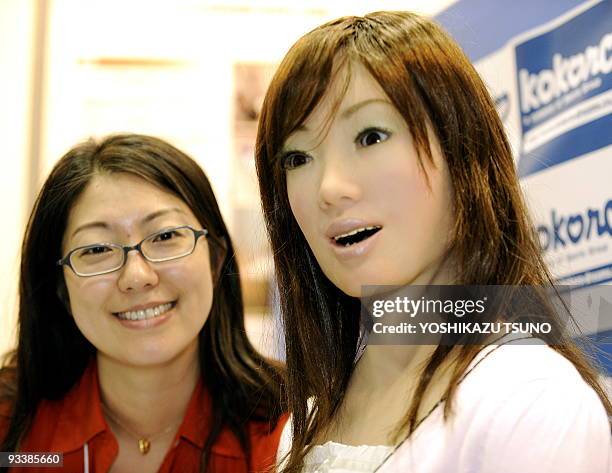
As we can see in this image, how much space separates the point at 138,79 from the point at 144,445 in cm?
109

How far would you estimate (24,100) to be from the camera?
221 centimetres

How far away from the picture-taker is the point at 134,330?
139 cm

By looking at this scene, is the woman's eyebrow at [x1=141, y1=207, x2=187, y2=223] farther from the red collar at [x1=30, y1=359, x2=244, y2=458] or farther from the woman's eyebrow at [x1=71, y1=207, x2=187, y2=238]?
the red collar at [x1=30, y1=359, x2=244, y2=458]

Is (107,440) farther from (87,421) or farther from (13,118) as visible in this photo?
(13,118)

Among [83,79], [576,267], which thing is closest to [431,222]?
[576,267]

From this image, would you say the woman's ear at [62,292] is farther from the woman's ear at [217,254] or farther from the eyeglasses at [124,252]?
the woman's ear at [217,254]

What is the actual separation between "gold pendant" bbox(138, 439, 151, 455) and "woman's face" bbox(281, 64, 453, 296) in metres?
0.67

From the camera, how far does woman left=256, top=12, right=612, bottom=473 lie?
0.78m

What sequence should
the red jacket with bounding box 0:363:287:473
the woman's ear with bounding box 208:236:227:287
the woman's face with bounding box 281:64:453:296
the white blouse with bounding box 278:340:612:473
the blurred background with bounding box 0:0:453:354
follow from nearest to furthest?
the white blouse with bounding box 278:340:612:473 → the woman's face with bounding box 281:64:453:296 → the red jacket with bounding box 0:363:287:473 → the woman's ear with bounding box 208:236:227:287 → the blurred background with bounding box 0:0:453:354

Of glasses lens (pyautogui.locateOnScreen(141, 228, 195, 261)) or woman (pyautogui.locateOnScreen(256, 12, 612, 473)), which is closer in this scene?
woman (pyautogui.locateOnScreen(256, 12, 612, 473))

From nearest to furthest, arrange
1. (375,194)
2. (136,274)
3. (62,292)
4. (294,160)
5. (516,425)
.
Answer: (516,425) < (375,194) < (294,160) < (136,274) < (62,292)

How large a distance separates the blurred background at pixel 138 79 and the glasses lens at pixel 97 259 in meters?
0.79

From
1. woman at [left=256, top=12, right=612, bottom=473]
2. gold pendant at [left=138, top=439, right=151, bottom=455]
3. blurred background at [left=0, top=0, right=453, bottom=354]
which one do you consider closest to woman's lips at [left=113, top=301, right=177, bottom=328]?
gold pendant at [left=138, top=439, right=151, bottom=455]

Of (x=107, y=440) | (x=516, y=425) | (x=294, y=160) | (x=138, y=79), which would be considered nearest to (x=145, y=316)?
(x=107, y=440)
